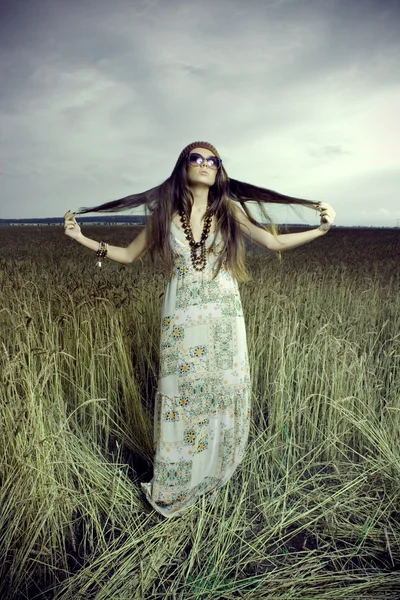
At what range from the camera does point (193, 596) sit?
1.57 metres

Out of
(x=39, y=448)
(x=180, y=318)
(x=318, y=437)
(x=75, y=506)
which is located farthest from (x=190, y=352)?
(x=318, y=437)

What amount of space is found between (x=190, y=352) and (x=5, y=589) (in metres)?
1.11

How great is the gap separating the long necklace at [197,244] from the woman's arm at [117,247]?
23 cm

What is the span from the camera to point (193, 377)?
190 centimetres

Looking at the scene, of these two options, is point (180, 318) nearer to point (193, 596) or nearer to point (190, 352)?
point (190, 352)

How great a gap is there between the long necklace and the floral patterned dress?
20 millimetres

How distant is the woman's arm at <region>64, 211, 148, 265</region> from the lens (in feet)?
6.93

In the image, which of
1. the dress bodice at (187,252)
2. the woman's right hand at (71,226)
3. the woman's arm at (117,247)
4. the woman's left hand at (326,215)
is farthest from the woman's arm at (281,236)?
the woman's right hand at (71,226)

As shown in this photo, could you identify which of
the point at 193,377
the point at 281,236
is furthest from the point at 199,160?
the point at 193,377

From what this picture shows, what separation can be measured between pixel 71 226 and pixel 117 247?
0.83 feet

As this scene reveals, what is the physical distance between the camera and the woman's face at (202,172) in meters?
1.94

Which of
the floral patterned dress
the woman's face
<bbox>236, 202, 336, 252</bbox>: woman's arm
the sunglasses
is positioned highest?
the sunglasses

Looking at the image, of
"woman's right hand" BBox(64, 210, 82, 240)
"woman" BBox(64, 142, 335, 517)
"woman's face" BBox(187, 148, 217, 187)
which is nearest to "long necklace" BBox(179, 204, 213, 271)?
"woman" BBox(64, 142, 335, 517)

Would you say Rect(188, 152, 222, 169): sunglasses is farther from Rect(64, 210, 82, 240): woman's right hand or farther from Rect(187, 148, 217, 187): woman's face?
Rect(64, 210, 82, 240): woman's right hand
